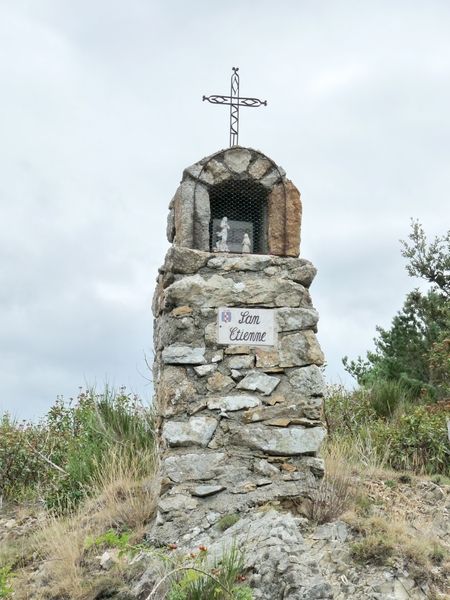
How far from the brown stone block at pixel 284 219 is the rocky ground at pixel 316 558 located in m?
2.26

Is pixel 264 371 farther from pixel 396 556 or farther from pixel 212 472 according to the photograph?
pixel 396 556

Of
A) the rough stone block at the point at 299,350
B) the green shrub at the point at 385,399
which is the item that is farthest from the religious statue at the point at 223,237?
the green shrub at the point at 385,399

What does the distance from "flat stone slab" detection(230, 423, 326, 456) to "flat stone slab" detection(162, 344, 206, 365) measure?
2.04ft

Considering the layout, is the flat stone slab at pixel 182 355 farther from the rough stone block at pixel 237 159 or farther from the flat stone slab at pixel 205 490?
the rough stone block at pixel 237 159

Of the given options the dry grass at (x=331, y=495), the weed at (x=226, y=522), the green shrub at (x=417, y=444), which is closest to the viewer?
the weed at (x=226, y=522)

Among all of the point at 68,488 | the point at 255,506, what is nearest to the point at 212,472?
the point at 255,506

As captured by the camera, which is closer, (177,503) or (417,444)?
(177,503)

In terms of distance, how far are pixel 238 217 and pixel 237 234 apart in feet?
0.72

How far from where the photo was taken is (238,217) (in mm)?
7086

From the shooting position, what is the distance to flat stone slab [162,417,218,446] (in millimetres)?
5953

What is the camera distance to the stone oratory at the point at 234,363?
592 cm

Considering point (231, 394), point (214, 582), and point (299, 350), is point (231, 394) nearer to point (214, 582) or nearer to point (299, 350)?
point (299, 350)

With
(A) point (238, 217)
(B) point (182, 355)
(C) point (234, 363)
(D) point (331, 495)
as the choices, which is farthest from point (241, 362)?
(A) point (238, 217)

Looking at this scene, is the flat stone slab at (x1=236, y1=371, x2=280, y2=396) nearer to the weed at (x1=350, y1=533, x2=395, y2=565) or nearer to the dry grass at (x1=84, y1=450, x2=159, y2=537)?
the dry grass at (x1=84, y1=450, x2=159, y2=537)
